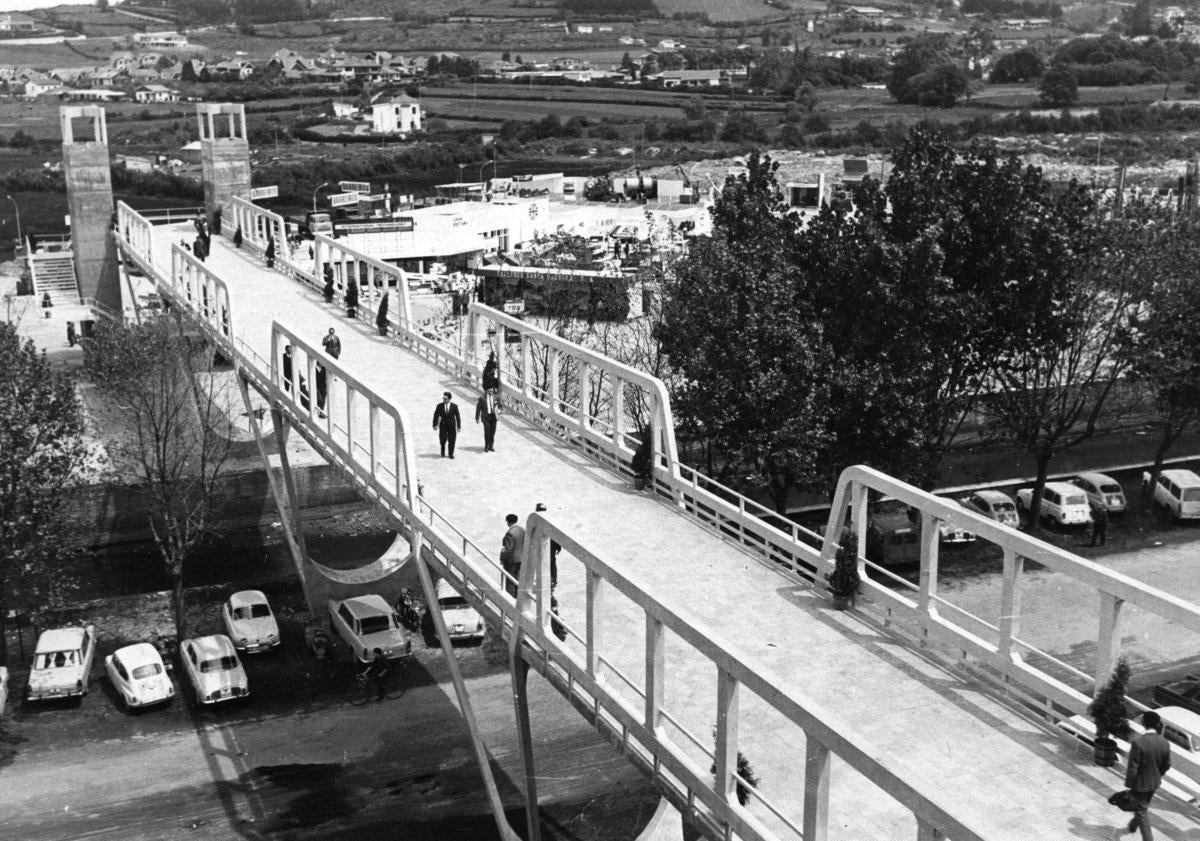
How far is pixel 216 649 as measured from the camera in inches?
1192

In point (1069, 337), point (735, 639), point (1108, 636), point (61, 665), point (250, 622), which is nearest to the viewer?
point (1108, 636)

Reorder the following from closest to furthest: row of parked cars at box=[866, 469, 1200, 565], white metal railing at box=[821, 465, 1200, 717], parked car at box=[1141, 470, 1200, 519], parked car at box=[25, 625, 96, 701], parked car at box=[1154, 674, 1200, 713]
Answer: white metal railing at box=[821, 465, 1200, 717] → parked car at box=[1154, 674, 1200, 713] → parked car at box=[25, 625, 96, 701] → row of parked cars at box=[866, 469, 1200, 565] → parked car at box=[1141, 470, 1200, 519]

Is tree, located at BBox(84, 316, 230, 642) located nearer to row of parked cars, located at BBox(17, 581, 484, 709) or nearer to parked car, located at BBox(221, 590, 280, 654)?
parked car, located at BBox(221, 590, 280, 654)

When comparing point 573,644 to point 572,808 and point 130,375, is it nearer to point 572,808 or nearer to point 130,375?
point 572,808

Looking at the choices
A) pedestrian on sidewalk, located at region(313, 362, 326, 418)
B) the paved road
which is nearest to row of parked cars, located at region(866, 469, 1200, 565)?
the paved road

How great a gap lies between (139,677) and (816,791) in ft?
65.9

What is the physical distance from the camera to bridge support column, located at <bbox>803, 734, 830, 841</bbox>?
12.8 meters

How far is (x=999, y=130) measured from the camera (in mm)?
160000

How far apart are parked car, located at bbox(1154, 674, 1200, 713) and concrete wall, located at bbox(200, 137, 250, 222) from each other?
1581 inches

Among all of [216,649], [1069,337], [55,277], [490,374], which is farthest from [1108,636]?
[55,277]

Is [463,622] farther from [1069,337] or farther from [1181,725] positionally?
[1069,337]

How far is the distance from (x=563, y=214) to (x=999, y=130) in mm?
90635

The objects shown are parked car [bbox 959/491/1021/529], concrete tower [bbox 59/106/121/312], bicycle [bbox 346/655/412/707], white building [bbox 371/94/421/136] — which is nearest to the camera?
bicycle [bbox 346/655/412/707]

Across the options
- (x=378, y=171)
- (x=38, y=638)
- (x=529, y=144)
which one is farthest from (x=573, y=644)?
(x=529, y=144)
